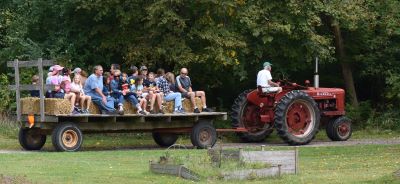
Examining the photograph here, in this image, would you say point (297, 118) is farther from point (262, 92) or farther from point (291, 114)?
point (262, 92)

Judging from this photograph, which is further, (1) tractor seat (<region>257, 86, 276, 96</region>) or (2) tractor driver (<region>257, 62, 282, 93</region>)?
(1) tractor seat (<region>257, 86, 276, 96</region>)

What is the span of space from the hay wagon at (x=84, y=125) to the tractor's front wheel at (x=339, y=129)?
4.13 metres

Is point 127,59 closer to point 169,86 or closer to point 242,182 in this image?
point 169,86

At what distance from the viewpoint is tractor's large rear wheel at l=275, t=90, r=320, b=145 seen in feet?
89.9

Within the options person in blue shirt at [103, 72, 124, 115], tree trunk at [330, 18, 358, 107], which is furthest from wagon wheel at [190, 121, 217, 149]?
tree trunk at [330, 18, 358, 107]

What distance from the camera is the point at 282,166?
1755 centimetres

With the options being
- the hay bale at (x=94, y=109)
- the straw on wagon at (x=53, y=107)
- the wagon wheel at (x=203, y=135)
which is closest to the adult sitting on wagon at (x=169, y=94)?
the wagon wheel at (x=203, y=135)

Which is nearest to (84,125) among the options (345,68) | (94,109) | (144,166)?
(94,109)

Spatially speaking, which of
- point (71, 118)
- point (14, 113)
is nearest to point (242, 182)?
point (71, 118)

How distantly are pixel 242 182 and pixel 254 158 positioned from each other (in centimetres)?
99

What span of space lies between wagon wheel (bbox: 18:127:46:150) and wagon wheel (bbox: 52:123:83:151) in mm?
1157

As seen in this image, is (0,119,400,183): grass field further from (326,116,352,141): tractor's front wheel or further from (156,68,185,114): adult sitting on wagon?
(326,116,352,141): tractor's front wheel

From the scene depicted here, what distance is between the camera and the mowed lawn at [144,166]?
16.6 meters

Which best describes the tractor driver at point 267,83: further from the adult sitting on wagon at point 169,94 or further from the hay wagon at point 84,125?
the adult sitting on wagon at point 169,94
